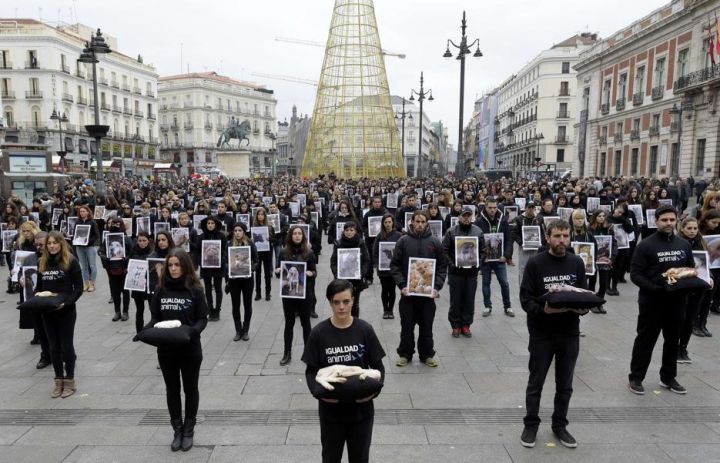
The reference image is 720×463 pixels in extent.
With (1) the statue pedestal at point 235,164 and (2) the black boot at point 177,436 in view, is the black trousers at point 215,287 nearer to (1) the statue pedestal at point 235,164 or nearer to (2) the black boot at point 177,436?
(2) the black boot at point 177,436

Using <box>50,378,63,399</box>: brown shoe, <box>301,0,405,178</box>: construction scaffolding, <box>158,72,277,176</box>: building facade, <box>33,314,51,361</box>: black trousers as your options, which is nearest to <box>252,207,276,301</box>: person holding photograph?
<box>33,314,51,361</box>: black trousers

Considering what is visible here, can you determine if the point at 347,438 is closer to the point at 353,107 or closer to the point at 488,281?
the point at 488,281

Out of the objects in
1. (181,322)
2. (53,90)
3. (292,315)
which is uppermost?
(53,90)

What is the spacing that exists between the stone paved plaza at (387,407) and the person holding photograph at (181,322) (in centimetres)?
24

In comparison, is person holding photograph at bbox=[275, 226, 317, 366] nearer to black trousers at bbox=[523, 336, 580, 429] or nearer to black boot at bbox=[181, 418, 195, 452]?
black boot at bbox=[181, 418, 195, 452]

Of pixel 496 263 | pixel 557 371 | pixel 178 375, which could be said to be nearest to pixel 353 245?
pixel 496 263

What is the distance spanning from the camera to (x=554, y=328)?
459cm

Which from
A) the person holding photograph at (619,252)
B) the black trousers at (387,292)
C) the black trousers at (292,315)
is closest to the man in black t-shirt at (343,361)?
the black trousers at (292,315)

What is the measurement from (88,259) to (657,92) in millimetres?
40290

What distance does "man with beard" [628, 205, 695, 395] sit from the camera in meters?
5.45

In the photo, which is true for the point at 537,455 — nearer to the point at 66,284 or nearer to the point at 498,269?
the point at 498,269

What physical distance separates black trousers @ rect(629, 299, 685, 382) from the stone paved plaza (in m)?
0.27

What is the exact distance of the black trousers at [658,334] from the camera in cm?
553

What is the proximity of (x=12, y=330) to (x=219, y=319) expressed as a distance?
319cm
